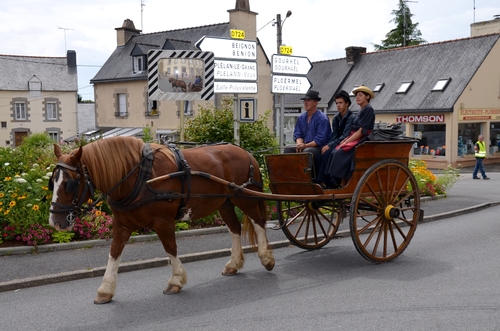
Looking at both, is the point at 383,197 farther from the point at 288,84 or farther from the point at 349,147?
the point at 288,84

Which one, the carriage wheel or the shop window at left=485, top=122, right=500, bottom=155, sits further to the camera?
the shop window at left=485, top=122, right=500, bottom=155

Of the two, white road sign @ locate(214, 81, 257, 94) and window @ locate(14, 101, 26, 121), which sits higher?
window @ locate(14, 101, 26, 121)

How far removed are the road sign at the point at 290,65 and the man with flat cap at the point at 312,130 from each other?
3.25 meters

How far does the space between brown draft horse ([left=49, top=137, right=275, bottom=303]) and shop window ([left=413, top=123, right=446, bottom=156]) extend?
932 inches

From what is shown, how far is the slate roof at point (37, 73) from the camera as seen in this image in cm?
4049

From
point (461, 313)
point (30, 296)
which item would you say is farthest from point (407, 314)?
point (30, 296)

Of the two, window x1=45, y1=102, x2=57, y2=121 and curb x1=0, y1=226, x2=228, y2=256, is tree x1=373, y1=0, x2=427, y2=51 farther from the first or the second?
curb x1=0, y1=226, x2=228, y2=256

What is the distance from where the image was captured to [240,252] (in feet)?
22.9

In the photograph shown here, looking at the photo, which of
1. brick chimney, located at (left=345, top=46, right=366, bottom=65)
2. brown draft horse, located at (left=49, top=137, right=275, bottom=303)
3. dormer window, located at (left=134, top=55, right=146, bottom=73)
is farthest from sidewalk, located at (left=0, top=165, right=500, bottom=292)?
brick chimney, located at (left=345, top=46, right=366, bottom=65)

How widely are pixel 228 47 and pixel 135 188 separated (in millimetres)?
4793

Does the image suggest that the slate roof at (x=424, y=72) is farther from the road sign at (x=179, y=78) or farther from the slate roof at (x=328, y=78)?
the road sign at (x=179, y=78)

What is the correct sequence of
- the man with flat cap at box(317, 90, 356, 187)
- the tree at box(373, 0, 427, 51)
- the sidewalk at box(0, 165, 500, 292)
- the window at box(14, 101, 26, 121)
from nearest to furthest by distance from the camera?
the sidewalk at box(0, 165, 500, 292) < the man with flat cap at box(317, 90, 356, 187) < the window at box(14, 101, 26, 121) < the tree at box(373, 0, 427, 51)

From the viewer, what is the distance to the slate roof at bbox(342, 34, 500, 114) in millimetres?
28484

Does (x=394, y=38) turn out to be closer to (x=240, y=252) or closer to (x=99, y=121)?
(x=99, y=121)
